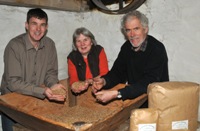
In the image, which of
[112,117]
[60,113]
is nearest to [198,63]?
[112,117]

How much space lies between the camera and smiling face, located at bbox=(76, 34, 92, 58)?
6.22 feet

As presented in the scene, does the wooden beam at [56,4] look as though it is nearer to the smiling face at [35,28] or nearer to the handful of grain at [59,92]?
the smiling face at [35,28]

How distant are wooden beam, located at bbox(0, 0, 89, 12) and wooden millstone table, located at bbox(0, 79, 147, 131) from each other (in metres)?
0.71

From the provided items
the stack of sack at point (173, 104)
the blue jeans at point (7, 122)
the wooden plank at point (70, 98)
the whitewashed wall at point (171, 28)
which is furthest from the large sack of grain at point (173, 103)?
the blue jeans at point (7, 122)

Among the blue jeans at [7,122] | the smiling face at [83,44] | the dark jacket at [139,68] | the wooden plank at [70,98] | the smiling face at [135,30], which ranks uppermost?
the smiling face at [135,30]

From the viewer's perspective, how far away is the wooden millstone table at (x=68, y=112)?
0.97 metres

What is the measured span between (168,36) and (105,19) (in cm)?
72

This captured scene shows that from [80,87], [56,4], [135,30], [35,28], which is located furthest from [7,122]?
[135,30]

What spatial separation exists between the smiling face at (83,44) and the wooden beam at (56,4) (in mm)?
380

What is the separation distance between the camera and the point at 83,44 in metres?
1.89

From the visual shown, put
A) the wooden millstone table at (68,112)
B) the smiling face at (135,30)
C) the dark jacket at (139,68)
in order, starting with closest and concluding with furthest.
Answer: the wooden millstone table at (68,112) → the dark jacket at (139,68) → the smiling face at (135,30)

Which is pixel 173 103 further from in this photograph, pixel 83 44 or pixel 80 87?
pixel 83 44

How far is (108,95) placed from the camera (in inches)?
52.3

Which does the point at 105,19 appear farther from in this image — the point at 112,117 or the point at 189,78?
the point at 112,117
